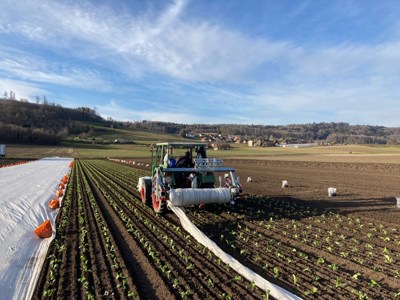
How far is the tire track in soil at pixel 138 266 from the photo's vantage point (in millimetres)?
5215

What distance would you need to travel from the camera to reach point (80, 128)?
426ft

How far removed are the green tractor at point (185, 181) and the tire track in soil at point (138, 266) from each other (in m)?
1.60

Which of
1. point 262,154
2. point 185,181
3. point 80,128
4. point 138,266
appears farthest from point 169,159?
point 80,128

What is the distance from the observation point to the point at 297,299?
481 centimetres

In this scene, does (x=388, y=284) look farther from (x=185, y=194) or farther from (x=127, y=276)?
(x=185, y=194)

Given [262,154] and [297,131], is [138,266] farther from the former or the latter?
[297,131]

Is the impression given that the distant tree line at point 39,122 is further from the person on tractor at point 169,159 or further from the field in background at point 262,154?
the person on tractor at point 169,159

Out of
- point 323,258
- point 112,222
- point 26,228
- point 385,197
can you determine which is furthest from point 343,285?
point 385,197

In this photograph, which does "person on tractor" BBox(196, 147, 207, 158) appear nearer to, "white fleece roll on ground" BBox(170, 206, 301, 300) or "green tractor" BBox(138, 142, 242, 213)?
"green tractor" BBox(138, 142, 242, 213)

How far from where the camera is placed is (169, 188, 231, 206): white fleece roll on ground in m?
9.49

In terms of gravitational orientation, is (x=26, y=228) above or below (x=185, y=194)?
below

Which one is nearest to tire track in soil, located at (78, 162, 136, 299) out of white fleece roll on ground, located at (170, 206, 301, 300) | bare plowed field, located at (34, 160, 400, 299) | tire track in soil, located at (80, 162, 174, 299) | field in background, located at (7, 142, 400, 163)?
bare plowed field, located at (34, 160, 400, 299)

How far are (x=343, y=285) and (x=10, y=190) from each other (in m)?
15.7

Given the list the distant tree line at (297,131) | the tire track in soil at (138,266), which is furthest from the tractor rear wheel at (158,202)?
the distant tree line at (297,131)
